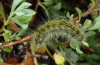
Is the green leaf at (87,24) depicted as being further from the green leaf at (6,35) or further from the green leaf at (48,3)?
the green leaf at (6,35)

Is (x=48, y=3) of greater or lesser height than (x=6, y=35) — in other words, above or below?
above

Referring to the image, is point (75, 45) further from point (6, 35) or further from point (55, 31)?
point (6, 35)

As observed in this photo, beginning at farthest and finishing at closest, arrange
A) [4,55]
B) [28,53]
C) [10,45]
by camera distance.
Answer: [4,55] → [28,53] → [10,45]

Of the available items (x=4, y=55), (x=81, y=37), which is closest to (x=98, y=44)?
(x=81, y=37)

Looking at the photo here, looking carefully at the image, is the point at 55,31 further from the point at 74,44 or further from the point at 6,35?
the point at 6,35

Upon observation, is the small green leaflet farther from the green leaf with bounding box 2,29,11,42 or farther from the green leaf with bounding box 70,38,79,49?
the green leaf with bounding box 2,29,11,42

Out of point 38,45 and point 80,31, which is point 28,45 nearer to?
point 38,45

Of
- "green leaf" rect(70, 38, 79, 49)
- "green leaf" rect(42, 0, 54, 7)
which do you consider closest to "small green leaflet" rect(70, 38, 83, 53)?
"green leaf" rect(70, 38, 79, 49)

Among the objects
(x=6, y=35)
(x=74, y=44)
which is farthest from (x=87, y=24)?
(x=6, y=35)

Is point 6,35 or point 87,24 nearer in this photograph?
point 6,35
